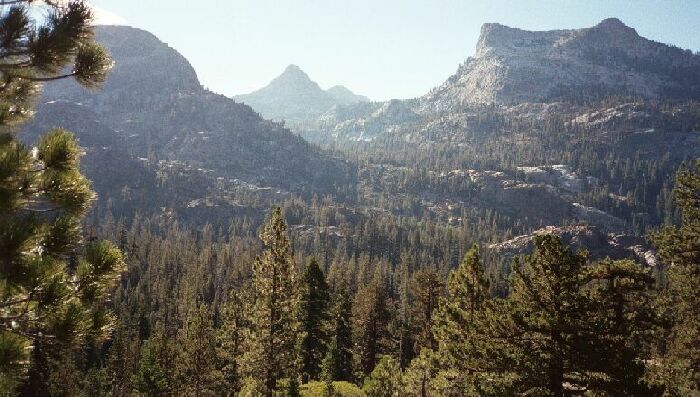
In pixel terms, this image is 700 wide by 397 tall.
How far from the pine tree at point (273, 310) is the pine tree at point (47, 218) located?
2098 centimetres

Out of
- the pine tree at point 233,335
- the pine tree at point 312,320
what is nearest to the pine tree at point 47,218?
the pine tree at point 233,335

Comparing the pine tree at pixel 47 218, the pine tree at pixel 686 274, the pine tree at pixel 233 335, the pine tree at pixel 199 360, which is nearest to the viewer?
the pine tree at pixel 47 218

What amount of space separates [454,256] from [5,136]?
535 feet

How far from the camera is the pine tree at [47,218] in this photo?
5402mm

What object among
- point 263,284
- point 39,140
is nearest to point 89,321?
point 39,140

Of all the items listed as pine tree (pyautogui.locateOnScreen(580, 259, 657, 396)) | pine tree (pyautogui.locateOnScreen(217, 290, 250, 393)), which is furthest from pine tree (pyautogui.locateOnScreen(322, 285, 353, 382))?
pine tree (pyautogui.locateOnScreen(580, 259, 657, 396))

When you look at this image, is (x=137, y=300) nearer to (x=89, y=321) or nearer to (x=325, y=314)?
(x=325, y=314)

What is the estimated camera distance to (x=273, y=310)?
27797mm

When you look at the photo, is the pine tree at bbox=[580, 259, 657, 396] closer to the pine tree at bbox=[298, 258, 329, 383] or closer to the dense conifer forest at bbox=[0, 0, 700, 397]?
the dense conifer forest at bbox=[0, 0, 700, 397]

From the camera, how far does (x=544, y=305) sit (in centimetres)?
1373

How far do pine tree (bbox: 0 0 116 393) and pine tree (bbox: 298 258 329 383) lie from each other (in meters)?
37.7

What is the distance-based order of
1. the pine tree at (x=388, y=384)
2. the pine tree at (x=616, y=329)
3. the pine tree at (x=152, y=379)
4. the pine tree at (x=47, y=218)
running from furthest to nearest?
1. the pine tree at (x=152, y=379)
2. the pine tree at (x=388, y=384)
3. the pine tree at (x=616, y=329)
4. the pine tree at (x=47, y=218)

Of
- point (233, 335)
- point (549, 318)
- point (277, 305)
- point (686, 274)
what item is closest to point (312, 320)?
point (233, 335)

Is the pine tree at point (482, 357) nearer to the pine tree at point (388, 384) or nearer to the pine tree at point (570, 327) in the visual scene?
the pine tree at point (570, 327)
